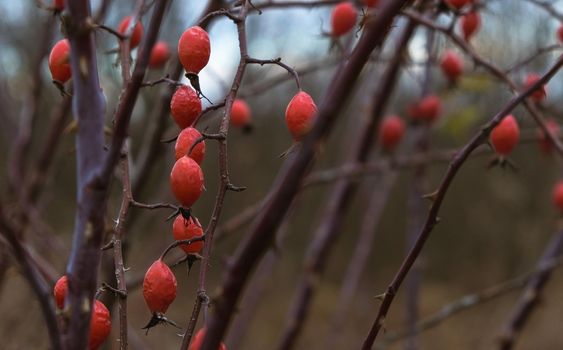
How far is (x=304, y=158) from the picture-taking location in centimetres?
57

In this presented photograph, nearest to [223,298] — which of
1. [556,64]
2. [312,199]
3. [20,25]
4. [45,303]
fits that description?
[45,303]

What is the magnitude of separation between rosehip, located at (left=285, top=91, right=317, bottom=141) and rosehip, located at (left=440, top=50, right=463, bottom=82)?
132 centimetres

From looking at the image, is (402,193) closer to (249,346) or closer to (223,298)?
(249,346)

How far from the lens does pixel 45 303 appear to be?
63 centimetres

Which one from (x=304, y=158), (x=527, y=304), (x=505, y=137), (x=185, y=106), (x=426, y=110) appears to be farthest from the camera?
(x=426, y=110)

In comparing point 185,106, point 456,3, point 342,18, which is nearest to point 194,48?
point 185,106

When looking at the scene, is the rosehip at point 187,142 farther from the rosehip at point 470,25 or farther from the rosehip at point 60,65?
the rosehip at point 470,25

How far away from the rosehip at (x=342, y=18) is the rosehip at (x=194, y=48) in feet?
2.43

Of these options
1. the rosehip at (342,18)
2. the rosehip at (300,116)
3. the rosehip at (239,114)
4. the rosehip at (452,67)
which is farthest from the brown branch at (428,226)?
the rosehip at (452,67)

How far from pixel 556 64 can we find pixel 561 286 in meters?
8.26

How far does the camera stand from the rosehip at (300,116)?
84 cm

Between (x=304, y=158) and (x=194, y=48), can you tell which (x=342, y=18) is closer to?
(x=194, y=48)

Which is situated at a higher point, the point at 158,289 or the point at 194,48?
the point at 194,48

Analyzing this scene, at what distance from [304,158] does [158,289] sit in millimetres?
315
